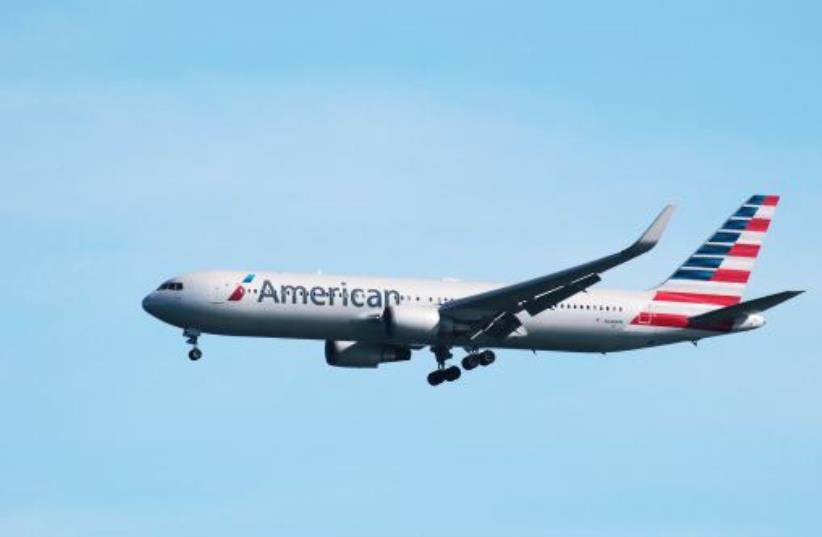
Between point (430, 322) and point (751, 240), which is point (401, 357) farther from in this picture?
point (751, 240)

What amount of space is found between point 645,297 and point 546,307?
6.89m

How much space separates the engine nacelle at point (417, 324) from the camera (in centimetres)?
7744

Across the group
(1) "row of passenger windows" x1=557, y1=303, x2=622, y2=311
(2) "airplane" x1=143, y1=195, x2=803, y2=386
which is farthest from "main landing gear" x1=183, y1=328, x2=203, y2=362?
(1) "row of passenger windows" x1=557, y1=303, x2=622, y2=311

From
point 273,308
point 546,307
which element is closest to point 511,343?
point 546,307

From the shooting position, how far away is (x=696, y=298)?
8500 centimetres

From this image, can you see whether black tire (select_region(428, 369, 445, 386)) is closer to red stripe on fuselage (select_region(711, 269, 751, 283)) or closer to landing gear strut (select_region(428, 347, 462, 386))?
landing gear strut (select_region(428, 347, 462, 386))

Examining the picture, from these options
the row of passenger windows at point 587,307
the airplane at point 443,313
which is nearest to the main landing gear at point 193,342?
the airplane at point 443,313

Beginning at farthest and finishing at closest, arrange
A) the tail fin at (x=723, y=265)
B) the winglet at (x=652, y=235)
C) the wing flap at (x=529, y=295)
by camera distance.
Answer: the tail fin at (x=723, y=265), the wing flap at (x=529, y=295), the winglet at (x=652, y=235)

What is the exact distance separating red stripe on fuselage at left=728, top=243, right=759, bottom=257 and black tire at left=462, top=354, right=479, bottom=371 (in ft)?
47.4

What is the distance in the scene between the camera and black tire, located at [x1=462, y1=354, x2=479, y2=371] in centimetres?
8138

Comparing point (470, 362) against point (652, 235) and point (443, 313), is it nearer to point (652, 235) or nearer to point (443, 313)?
point (443, 313)

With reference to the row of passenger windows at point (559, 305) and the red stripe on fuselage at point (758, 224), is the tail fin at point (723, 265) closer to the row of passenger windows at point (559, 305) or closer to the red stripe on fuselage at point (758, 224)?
the red stripe on fuselage at point (758, 224)

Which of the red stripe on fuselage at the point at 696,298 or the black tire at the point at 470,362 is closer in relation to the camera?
the black tire at the point at 470,362

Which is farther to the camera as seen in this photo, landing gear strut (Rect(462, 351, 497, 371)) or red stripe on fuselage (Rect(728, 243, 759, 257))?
red stripe on fuselage (Rect(728, 243, 759, 257))
